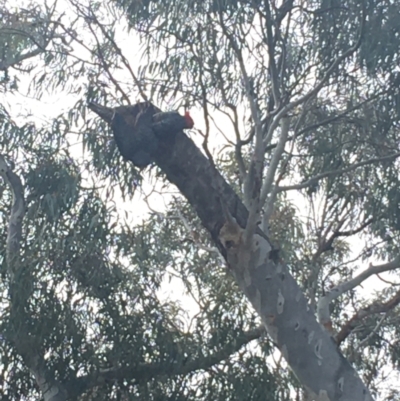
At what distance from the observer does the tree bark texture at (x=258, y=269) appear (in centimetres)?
478

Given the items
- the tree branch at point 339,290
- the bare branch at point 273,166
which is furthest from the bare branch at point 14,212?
the tree branch at point 339,290

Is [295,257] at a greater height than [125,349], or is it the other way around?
[295,257]

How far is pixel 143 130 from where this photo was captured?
200 inches

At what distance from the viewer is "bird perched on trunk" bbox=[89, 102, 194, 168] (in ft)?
16.6

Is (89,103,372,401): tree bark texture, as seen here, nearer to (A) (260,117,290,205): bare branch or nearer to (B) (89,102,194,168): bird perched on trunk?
(B) (89,102,194,168): bird perched on trunk

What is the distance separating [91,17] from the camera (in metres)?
5.92

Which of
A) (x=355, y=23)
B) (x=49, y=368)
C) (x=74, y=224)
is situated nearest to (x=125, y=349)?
(x=49, y=368)

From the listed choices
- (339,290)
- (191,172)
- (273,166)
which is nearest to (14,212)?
(191,172)

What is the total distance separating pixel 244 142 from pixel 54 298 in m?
1.65

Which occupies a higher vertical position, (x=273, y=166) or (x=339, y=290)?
(x=273, y=166)

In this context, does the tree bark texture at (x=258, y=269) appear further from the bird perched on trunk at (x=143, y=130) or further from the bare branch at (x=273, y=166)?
the bare branch at (x=273, y=166)

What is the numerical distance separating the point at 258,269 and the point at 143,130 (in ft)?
3.51

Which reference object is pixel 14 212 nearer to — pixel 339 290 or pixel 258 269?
pixel 258 269

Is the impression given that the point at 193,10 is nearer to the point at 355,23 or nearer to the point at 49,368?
the point at 355,23
